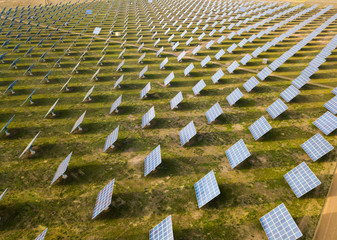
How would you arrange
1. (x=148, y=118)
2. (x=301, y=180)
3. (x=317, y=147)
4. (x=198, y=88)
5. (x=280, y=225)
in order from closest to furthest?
(x=280, y=225)
(x=301, y=180)
(x=317, y=147)
(x=148, y=118)
(x=198, y=88)

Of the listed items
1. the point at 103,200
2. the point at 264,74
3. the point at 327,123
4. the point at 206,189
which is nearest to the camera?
the point at 103,200

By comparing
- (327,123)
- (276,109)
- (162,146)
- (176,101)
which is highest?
(176,101)

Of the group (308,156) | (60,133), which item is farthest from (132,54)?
(308,156)

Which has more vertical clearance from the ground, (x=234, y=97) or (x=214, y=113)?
(x=214, y=113)

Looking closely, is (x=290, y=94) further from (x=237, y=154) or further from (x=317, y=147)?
(x=237, y=154)

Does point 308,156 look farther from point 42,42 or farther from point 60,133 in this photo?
point 42,42

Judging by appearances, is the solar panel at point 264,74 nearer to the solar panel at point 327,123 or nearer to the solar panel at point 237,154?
the solar panel at point 327,123

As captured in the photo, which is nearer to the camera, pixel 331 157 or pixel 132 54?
pixel 331 157

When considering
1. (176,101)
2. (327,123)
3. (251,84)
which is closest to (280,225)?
(327,123)
